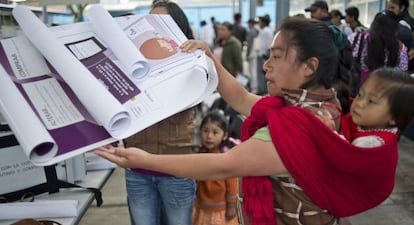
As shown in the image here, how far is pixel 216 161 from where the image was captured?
91 centimetres

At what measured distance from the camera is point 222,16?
16906mm

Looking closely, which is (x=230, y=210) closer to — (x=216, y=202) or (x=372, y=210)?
(x=216, y=202)

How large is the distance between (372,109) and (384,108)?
27mm

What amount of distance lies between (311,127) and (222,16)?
16545mm

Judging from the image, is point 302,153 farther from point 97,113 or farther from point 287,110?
point 97,113

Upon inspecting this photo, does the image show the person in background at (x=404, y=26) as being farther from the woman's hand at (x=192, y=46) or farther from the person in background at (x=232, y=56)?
the woman's hand at (x=192, y=46)

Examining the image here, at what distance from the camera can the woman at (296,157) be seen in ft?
2.85

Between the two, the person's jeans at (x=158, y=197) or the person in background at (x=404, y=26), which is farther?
the person in background at (x=404, y=26)

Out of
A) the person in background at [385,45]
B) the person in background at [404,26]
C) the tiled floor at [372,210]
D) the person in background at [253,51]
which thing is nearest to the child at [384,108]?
the tiled floor at [372,210]

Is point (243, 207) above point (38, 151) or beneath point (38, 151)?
beneath

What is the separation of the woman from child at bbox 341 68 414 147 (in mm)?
57

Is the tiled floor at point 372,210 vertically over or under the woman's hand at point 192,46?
under

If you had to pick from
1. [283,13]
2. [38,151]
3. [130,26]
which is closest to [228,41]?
[283,13]

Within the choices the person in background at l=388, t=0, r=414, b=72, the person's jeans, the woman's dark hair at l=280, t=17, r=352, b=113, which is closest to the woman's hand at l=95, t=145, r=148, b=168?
the woman's dark hair at l=280, t=17, r=352, b=113
